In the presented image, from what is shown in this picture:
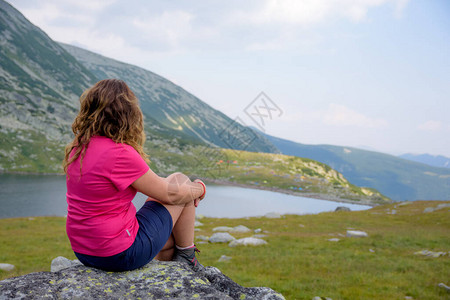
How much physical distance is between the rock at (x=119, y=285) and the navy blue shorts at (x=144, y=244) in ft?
0.35

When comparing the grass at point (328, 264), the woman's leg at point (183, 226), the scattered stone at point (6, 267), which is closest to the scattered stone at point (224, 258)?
the grass at point (328, 264)

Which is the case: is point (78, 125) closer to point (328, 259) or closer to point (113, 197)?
point (113, 197)

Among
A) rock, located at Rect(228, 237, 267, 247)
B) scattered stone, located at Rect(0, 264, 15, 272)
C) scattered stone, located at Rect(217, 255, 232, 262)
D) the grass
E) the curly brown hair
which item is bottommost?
scattered stone, located at Rect(0, 264, 15, 272)

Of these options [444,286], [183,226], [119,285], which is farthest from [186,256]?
[444,286]

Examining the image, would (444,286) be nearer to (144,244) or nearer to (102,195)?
(144,244)

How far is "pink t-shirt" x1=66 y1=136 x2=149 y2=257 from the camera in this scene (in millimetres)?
3488

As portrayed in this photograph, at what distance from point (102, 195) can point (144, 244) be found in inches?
33.8

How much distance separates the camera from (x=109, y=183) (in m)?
3.52

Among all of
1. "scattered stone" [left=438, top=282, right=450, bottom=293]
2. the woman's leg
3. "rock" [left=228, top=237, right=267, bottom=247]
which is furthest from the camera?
"rock" [left=228, top=237, right=267, bottom=247]

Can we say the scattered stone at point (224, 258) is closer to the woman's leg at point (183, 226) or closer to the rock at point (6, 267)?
the rock at point (6, 267)

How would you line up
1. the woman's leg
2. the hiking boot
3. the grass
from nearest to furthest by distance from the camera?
the woman's leg, the hiking boot, the grass

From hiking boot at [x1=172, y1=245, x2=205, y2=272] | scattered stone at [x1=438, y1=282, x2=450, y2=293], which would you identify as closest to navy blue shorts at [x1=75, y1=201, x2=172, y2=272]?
hiking boot at [x1=172, y1=245, x2=205, y2=272]

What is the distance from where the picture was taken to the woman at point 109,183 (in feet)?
11.5

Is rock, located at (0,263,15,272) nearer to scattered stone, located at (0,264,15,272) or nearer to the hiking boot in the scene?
scattered stone, located at (0,264,15,272)
